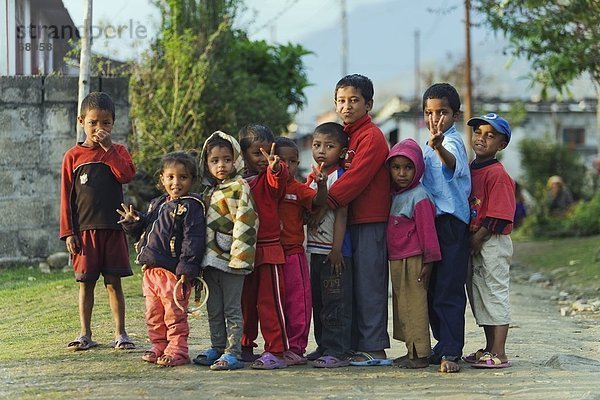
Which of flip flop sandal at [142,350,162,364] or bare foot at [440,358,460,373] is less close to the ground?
flip flop sandal at [142,350,162,364]

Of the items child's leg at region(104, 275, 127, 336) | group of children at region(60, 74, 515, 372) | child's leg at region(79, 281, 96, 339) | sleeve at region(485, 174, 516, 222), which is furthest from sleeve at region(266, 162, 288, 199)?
child's leg at region(79, 281, 96, 339)

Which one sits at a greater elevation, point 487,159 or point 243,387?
point 487,159

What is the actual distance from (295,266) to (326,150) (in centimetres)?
75

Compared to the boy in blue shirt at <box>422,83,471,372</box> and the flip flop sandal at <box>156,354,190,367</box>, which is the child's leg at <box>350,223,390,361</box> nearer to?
the boy in blue shirt at <box>422,83,471,372</box>

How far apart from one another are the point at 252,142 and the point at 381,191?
87cm

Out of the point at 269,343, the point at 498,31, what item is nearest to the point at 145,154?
the point at 498,31

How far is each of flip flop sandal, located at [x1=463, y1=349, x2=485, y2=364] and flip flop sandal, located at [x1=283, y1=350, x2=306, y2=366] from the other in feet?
3.59

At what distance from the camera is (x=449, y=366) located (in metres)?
6.77

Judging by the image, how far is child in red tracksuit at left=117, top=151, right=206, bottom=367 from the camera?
21.7 ft

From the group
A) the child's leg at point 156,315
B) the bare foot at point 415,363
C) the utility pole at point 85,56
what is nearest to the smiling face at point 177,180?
the child's leg at point 156,315

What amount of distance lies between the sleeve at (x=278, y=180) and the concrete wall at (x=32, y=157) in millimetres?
5697

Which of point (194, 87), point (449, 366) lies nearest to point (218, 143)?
point (449, 366)

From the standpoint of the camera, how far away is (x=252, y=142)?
6.89 meters

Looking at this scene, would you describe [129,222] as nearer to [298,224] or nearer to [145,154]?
[298,224]
